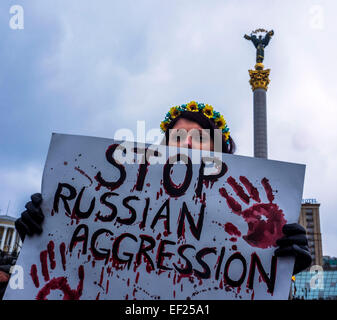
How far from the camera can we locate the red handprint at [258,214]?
6.42ft

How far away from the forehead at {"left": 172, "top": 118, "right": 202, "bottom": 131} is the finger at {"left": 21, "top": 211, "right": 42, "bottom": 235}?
1.45 meters

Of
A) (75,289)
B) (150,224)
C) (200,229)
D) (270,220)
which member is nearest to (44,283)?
(75,289)

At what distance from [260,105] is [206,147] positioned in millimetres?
23446

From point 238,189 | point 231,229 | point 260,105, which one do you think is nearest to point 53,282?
point 231,229

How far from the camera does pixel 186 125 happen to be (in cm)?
284

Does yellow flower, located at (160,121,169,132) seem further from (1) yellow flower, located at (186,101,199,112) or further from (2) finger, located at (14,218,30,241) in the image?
(2) finger, located at (14,218,30,241)

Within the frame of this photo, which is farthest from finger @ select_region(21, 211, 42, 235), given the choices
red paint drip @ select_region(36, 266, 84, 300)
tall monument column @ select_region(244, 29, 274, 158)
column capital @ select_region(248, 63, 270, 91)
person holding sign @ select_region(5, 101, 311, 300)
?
column capital @ select_region(248, 63, 270, 91)

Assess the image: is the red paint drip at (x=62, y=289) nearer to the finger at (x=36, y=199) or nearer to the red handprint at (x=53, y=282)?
the red handprint at (x=53, y=282)

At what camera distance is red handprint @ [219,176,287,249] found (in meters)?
1.96

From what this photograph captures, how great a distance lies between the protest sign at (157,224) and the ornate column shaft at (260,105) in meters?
23.2

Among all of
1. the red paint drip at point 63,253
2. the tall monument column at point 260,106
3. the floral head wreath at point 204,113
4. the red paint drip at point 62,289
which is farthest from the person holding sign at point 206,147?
the tall monument column at point 260,106

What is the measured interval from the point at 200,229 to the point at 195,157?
1.64ft
